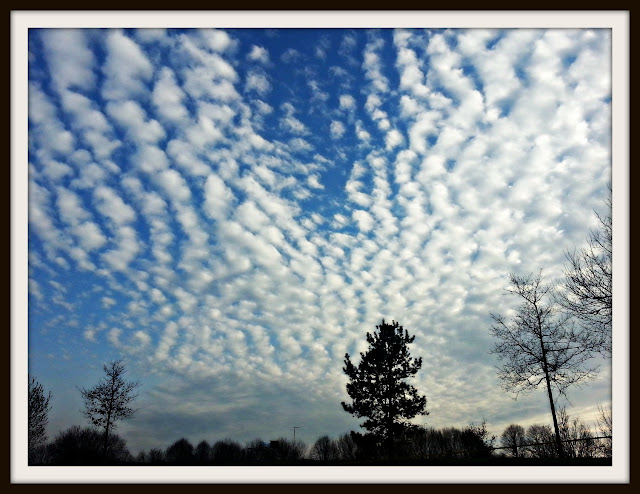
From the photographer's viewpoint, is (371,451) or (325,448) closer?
(371,451)

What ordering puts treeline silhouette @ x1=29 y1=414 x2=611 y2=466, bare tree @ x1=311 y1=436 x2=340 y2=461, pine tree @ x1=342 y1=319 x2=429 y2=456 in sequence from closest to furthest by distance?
treeline silhouette @ x1=29 y1=414 x2=611 y2=466
pine tree @ x1=342 y1=319 x2=429 y2=456
bare tree @ x1=311 y1=436 x2=340 y2=461

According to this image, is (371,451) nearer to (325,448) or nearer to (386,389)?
(386,389)

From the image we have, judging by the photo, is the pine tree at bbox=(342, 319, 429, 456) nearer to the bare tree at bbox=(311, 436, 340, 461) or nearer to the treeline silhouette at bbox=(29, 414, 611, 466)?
the treeline silhouette at bbox=(29, 414, 611, 466)

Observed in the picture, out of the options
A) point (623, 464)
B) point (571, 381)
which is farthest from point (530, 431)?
point (623, 464)

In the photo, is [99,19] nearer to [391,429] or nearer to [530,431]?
[391,429]

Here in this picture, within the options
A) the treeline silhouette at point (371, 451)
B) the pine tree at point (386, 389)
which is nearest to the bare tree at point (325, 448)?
the treeline silhouette at point (371, 451)

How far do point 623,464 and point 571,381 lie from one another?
1563cm

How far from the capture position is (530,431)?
231 feet

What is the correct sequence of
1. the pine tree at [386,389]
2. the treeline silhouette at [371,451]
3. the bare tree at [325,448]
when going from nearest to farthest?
1. the treeline silhouette at [371,451]
2. the pine tree at [386,389]
3. the bare tree at [325,448]

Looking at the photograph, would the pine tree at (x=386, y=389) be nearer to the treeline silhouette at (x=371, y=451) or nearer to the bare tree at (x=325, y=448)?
the treeline silhouette at (x=371, y=451)

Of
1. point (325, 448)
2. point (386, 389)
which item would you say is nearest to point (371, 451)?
point (386, 389)

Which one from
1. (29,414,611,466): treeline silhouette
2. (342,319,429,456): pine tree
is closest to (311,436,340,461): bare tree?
(29,414,611,466): treeline silhouette

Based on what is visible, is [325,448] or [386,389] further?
[325,448]

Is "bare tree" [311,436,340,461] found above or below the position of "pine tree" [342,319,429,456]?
below
